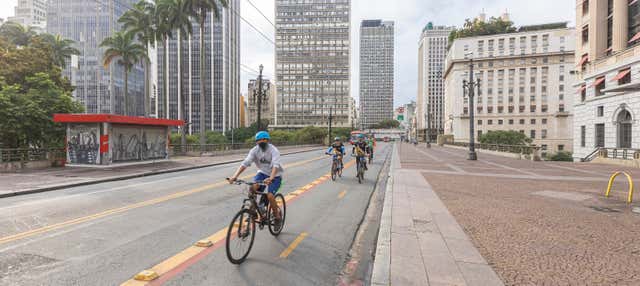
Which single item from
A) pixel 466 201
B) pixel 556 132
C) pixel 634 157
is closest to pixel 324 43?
pixel 556 132

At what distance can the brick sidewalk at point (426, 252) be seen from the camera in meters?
3.63

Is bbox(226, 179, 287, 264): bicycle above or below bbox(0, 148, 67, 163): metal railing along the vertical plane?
below

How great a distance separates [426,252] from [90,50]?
120797mm

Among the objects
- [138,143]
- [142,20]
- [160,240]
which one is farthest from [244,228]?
[142,20]

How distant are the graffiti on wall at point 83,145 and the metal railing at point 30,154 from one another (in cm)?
76

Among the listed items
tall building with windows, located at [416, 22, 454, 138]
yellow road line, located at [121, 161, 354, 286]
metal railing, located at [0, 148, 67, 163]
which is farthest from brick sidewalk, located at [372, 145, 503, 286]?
tall building with windows, located at [416, 22, 454, 138]

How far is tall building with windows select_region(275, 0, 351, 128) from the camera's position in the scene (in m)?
120

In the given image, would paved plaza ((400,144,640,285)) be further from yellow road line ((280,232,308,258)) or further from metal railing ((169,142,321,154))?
metal railing ((169,142,321,154))

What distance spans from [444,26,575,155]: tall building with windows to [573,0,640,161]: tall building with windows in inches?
1971

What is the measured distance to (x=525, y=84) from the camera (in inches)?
3465

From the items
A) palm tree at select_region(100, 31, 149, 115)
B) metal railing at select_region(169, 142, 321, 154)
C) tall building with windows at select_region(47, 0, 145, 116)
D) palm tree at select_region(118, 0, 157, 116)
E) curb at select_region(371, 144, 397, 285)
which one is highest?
tall building with windows at select_region(47, 0, 145, 116)

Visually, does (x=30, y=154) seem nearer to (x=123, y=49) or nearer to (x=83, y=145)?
(x=83, y=145)

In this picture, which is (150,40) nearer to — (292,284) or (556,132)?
(292,284)

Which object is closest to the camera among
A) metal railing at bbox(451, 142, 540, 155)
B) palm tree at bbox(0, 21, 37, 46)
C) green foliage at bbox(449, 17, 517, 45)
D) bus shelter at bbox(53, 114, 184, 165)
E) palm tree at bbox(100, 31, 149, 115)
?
bus shelter at bbox(53, 114, 184, 165)
